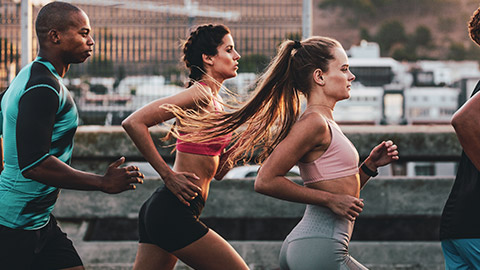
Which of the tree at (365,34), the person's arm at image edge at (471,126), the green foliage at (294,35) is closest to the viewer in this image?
the person's arm at image edge at (471,126)

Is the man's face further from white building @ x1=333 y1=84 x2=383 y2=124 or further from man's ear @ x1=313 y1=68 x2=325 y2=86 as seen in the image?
white building @ x1=333 y1=84 x2=383 y2=124

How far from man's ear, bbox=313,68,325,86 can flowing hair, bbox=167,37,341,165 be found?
0.09 ft

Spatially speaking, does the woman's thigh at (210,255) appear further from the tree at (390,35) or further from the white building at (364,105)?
the tree at (390,35)

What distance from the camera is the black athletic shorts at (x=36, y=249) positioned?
3305mm

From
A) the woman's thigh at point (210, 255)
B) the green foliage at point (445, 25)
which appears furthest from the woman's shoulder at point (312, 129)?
the green foliage at point (445, 25)

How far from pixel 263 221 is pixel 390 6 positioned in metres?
180

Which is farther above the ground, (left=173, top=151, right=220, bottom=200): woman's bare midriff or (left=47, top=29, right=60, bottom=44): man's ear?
(left=47, top=29, right=60, bottom=44): man's ear

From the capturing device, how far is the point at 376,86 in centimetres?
6669

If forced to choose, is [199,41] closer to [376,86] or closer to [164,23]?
[164,23]

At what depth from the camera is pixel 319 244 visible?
3201 millimetres

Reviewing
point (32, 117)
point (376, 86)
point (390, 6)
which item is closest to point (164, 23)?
point (32, 117)

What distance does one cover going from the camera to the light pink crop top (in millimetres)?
3338

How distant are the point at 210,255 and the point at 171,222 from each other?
11.7 inches

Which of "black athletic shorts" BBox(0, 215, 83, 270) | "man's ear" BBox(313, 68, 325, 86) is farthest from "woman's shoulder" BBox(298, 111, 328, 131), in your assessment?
"black athletic shorts" BBox(0, 215, 83, 270)
